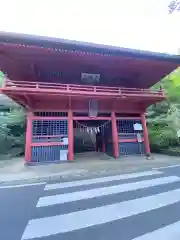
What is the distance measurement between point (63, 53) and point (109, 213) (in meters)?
7.48

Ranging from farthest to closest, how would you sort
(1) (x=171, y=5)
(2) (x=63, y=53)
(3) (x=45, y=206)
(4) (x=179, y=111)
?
(4) (x=179, y=111), (2) (x=63, y=53), (3) (x=45, y=206), (1) (x=171, y=5)

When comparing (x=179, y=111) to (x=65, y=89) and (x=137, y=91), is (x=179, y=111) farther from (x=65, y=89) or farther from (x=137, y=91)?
(x=65, y=89)

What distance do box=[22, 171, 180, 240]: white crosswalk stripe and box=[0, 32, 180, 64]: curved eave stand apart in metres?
6.17

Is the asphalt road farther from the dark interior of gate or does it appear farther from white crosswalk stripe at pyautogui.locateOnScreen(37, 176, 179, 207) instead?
the dark interior of gate

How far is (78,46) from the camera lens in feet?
27.8

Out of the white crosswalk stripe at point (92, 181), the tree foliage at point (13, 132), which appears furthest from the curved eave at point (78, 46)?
the tree foliage at point (13, 132)

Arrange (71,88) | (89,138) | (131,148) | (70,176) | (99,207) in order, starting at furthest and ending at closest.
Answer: (89,138), (131,148), (71,88), (70,176), (99,207)

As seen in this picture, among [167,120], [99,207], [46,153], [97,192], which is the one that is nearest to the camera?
[99,207]

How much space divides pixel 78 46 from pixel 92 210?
7296 mm

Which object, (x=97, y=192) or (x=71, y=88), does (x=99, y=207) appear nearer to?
(x=97, y=192)

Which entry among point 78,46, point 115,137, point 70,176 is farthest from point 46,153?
point 78,46

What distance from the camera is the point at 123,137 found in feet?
36.8

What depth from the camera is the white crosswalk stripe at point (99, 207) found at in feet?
9.80

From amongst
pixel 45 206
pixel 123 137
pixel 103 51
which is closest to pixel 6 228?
pixel 45 206
